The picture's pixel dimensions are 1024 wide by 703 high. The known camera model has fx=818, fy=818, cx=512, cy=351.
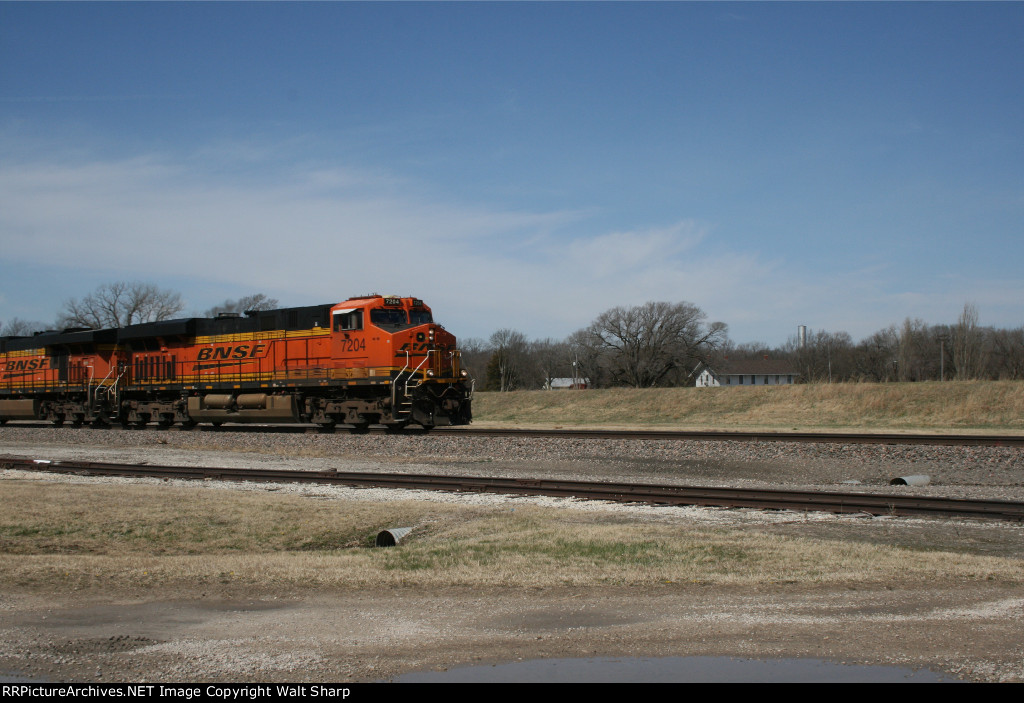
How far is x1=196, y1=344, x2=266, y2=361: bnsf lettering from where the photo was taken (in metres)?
28.1

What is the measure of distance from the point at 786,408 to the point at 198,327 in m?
27.9

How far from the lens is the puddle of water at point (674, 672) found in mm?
4863

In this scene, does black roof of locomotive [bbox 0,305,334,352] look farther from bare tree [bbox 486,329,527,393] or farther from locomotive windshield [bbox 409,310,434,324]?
bare tree [bbox 486,329,527,393]

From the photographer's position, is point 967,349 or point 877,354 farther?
point 877,354

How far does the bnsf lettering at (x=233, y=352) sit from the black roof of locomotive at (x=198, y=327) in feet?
1.78

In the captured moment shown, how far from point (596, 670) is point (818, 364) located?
97310 millimetres

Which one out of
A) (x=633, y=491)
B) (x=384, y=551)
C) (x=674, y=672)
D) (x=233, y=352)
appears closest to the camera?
(x=674, y=672)

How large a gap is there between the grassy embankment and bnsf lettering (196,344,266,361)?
11139mm

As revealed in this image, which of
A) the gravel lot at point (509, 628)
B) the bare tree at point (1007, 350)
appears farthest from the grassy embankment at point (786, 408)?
the bare tree at point (1007, 350)

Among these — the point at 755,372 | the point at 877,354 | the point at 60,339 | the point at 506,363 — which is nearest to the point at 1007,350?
the point at 877,354

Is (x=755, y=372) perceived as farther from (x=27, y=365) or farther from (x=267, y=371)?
(x=267, y=371)

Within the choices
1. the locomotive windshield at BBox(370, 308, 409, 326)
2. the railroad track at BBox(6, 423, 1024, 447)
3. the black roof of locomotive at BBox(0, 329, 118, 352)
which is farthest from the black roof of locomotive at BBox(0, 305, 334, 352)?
the railroad track at BBox(6, 423, 1024, 447)

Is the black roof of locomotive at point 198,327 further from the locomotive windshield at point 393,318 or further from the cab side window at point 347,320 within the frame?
the locomotive windshield at point 393,318

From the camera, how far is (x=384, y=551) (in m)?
9.27
